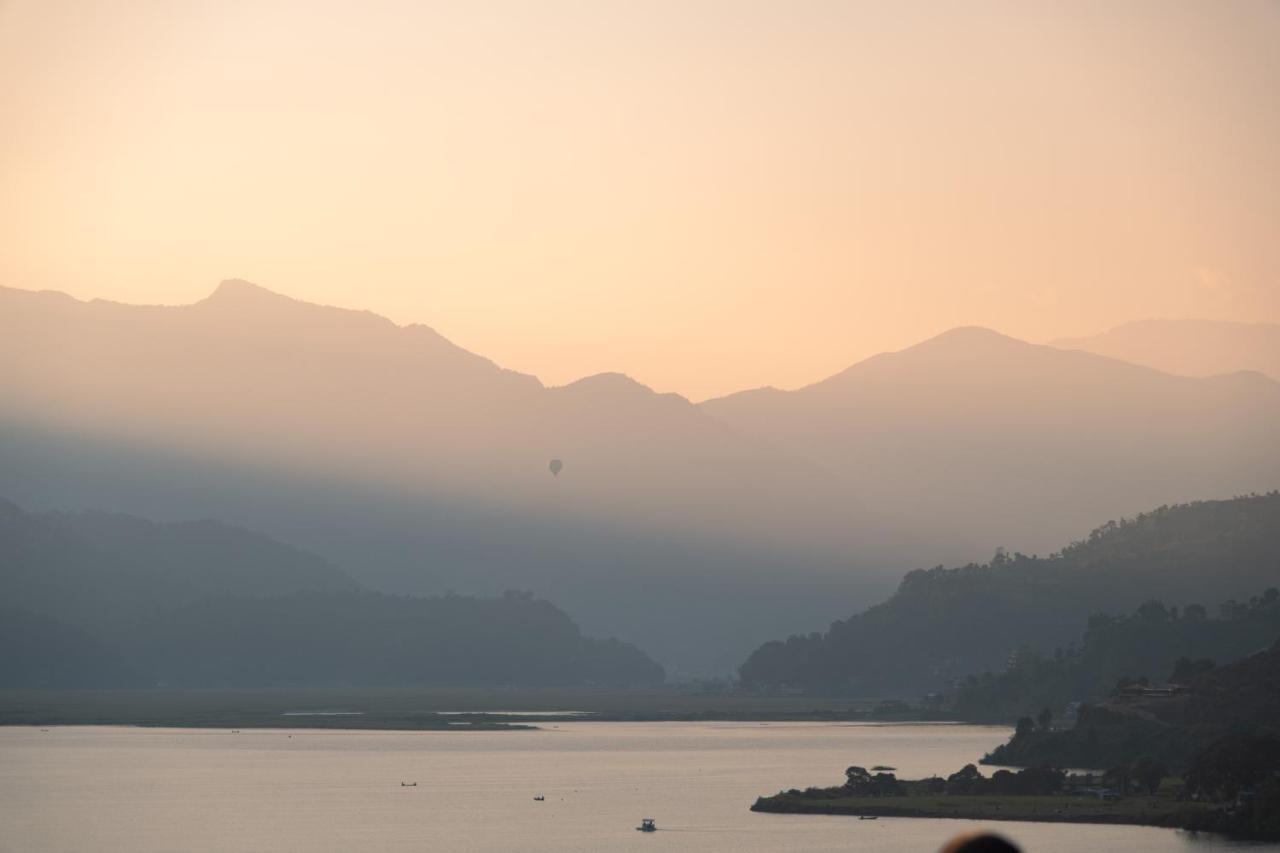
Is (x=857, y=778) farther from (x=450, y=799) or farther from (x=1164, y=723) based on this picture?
(x=1164, y=723)

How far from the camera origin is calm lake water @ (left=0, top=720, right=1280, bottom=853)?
115 m

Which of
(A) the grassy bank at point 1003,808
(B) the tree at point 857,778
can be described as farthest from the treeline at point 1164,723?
(B) the tree at point 857,778

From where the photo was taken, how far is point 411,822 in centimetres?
12438

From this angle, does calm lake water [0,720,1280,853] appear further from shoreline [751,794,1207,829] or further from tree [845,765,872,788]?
tree [845,765,872,788]

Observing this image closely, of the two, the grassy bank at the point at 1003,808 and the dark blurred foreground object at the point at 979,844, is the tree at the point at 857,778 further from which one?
the dark blurred foreground object at the point at 979,844

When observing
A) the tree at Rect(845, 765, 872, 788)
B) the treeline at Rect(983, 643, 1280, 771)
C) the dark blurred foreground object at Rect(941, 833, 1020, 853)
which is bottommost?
the dark blurred foreground object at Rect(941, 833, 1020, 853)

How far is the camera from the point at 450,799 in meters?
138

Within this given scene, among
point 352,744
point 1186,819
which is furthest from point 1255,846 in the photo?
point 352,744

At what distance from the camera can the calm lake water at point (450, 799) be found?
11500 cm

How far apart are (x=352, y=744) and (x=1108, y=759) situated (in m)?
74.5

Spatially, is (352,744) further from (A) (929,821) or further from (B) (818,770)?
(A) (929,821)

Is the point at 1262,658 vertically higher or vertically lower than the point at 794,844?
higher

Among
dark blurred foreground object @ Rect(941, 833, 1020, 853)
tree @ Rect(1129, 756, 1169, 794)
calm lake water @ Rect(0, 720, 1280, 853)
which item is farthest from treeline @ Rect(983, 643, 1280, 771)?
dark blurred foreground object @ Rect(941, 833, 1020, 853)

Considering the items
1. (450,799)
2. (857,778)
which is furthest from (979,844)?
(450,799)
